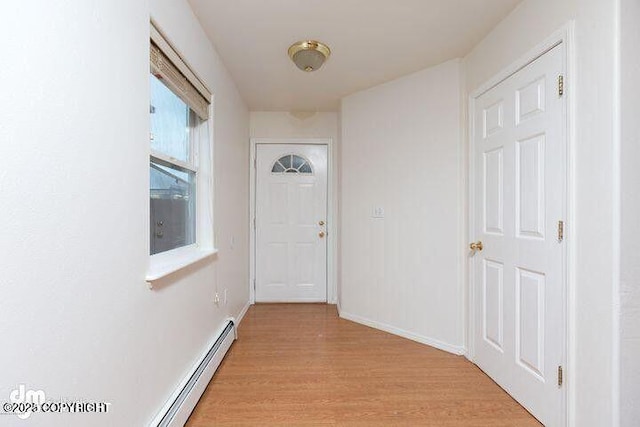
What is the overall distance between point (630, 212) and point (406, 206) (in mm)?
1624

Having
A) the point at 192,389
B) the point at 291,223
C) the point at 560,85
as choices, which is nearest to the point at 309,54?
the point at 560,85

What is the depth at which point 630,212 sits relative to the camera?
1.29 meters

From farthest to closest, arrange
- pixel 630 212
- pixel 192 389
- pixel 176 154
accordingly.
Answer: pixel 176 154
pixel 192 389
pixel 630 212

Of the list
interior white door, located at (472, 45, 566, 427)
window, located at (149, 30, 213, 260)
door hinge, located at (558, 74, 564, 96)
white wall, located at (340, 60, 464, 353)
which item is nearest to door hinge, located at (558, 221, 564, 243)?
interior white door, located at (472, 45, 566, 427)

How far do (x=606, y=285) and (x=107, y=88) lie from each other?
6.74 ft

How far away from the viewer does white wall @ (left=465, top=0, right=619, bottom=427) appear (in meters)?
1.31

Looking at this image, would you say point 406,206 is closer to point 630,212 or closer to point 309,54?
point 309,54

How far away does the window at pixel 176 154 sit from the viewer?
1.65 meters

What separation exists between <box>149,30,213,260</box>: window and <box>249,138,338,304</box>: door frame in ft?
5.22

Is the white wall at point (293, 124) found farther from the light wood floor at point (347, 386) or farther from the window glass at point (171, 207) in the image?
the light wood floor at point (347, 386)

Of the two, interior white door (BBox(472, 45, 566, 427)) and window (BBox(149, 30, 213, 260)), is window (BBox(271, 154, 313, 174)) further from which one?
interior white door (BBox(472, 45, 566, 427))

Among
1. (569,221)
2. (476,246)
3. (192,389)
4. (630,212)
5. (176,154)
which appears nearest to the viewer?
(630,212)

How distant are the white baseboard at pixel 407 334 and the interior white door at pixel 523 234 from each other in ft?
0.74

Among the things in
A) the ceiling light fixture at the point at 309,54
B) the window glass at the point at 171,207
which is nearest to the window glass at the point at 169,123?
the window glass at the point at 171,207
